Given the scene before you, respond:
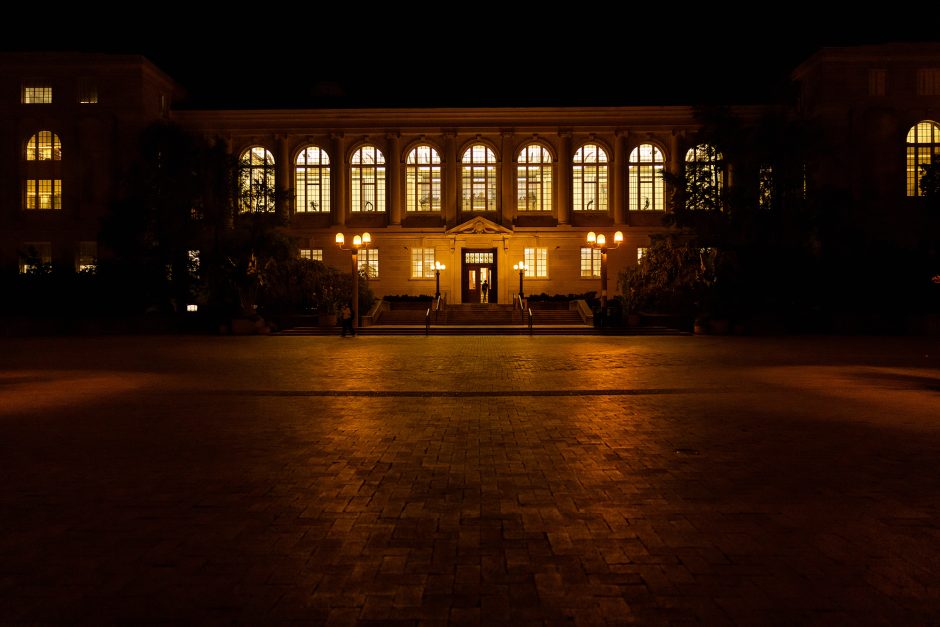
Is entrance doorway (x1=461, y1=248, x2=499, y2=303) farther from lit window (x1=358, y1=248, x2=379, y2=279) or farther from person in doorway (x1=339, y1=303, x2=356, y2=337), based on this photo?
person in doorway (x1=339, y1=303, x2=356, y2=337)

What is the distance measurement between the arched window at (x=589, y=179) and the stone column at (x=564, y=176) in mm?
610

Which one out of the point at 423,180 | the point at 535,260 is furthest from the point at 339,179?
the point at 535,260

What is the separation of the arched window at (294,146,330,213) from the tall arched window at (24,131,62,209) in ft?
51.3

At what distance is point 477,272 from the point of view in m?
53.1

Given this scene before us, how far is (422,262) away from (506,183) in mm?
8314

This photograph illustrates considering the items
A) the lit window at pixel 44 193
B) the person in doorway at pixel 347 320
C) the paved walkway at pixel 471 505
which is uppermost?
the lit window at pixel 44 193

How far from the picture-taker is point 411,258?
5288 centimetres

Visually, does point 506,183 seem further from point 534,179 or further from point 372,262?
point 372,262

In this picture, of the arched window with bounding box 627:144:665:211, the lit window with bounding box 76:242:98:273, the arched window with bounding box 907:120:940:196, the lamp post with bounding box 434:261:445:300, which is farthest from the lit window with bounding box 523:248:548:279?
the lit window with bounding box 76:242:98:273

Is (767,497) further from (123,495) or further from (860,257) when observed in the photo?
(860,257)

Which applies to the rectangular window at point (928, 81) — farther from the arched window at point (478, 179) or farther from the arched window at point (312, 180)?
the arched window at point (312, 180)

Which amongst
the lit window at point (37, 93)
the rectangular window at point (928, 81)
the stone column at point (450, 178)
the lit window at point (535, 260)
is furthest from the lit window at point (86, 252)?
the rectangular window at point (928, 81)

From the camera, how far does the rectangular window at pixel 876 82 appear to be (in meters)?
46.8

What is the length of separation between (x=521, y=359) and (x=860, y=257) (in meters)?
23.8
